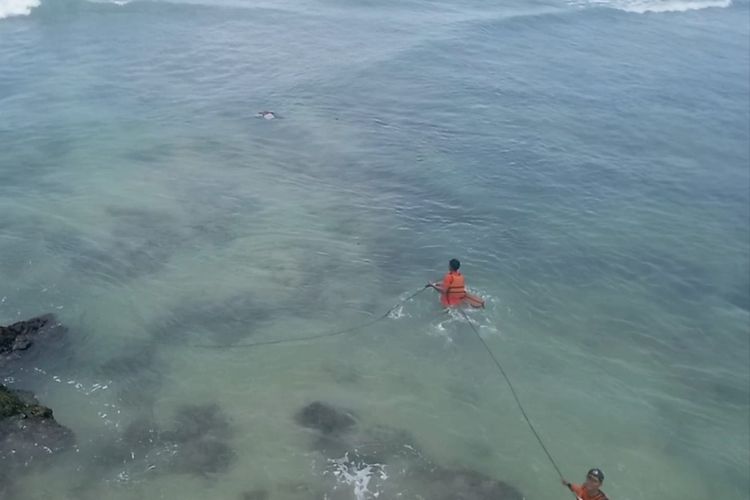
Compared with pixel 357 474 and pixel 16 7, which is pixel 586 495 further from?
pixel 16 7

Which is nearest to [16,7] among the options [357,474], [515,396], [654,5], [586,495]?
[357,474]

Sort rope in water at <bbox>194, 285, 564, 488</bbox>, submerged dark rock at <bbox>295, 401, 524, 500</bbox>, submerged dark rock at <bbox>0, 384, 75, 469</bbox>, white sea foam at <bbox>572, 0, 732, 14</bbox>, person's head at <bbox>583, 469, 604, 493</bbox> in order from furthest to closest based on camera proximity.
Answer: white sea foam at <bbox>572, 0, 732, 14</bbox>
rope in water at <bbox>194, 285, 564, 488</bbox>
submerged dark rock at <bbox>295, 401, 524, 500</bbox>
submerged dark rock at <bbox>0, 384, 75, 469</bbox>
person's head at <bbox>583, 469, 604, 493</bbox>

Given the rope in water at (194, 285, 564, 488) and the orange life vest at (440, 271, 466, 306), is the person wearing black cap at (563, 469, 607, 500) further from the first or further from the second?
the orange life vest at (440, 271, 466, 306)

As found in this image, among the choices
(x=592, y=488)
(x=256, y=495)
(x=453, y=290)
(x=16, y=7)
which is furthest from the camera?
(x=16, y=7)

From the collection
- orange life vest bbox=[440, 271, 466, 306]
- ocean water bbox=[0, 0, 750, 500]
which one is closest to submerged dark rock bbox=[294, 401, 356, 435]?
ocean water bbox=[0, 0, 750, 500]

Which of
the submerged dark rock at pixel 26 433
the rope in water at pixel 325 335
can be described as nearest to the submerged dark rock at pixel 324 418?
the rope in water at pixel 325 335

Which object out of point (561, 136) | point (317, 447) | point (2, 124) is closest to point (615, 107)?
point (561, 136)

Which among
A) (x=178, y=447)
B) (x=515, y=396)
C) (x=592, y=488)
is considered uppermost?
(x=592, y=488)
